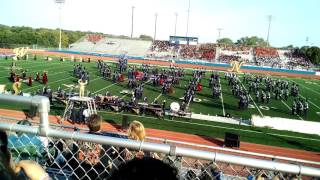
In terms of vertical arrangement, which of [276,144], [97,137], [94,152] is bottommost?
[276,144]

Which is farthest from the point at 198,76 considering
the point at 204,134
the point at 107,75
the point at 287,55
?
the point at 287,55

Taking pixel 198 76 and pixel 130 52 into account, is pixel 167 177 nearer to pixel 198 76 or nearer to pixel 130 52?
pixel 198 76

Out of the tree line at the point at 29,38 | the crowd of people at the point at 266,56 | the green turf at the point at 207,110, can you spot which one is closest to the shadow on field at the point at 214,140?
the green turf at the point at 207,110

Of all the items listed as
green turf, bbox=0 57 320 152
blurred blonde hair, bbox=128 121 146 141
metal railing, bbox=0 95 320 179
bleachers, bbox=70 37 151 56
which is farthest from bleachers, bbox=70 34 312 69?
metal railing, bbox=0 95 320 179

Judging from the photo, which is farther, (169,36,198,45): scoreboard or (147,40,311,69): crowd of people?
(169,36,198,45): scoreboard

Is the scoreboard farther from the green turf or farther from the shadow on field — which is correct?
the shadow on field

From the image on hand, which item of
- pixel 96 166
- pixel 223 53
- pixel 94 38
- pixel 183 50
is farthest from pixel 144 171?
pixel 94 38

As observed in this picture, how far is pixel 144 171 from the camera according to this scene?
6.13ft

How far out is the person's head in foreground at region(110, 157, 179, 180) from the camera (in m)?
1.87

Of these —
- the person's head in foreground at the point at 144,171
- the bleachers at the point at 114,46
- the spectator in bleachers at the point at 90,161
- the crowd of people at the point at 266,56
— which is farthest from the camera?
the bleachers at the point at 114,46

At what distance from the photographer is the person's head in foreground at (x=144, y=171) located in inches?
73.5

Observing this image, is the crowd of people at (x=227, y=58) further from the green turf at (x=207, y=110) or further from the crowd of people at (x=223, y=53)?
the green turf at (x=207, y=110)

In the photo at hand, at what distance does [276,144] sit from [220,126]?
396 cm

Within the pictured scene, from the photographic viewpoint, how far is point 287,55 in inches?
3482
